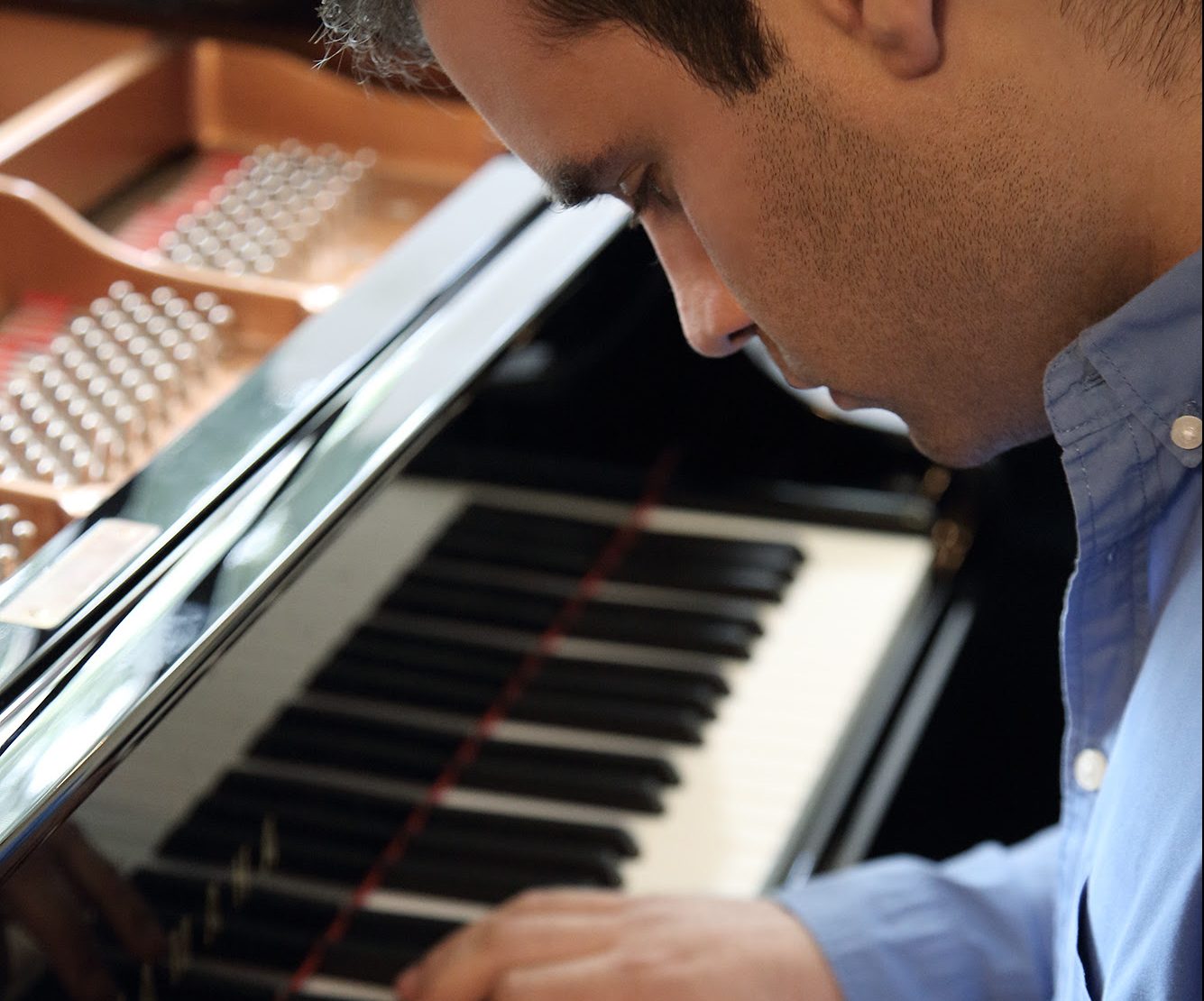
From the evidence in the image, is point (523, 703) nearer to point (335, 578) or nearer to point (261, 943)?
point (335, 578)

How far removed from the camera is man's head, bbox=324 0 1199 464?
3.26 feet

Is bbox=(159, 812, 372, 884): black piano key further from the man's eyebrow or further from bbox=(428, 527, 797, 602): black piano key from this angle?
the man's eyebrow

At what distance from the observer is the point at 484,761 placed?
161 cm

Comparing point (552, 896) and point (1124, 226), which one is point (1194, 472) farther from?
point (552, 896)

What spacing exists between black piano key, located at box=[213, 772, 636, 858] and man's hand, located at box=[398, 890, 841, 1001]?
7.6 inches

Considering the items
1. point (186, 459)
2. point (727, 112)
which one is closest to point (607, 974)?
point (186, 459)

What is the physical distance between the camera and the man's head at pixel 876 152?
39.2 inches

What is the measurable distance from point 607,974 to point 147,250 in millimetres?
832

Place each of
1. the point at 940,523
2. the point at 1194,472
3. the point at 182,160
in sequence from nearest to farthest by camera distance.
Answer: the point at 1194,472 < the point at 182,160 < the point at 940,523

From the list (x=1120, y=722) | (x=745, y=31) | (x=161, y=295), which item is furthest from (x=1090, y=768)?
(x=161, y=295)

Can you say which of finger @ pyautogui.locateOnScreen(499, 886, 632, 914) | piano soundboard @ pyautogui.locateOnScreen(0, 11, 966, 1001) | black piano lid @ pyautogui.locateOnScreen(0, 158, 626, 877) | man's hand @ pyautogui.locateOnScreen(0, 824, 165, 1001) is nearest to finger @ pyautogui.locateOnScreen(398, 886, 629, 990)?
finger @ pyautogui.locateOnScreen(499, 886, 632, 914)

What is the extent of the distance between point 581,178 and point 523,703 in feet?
2.44

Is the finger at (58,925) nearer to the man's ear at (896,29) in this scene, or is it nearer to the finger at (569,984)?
the finger at (569,984)

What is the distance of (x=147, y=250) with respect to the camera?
162 centimetres
